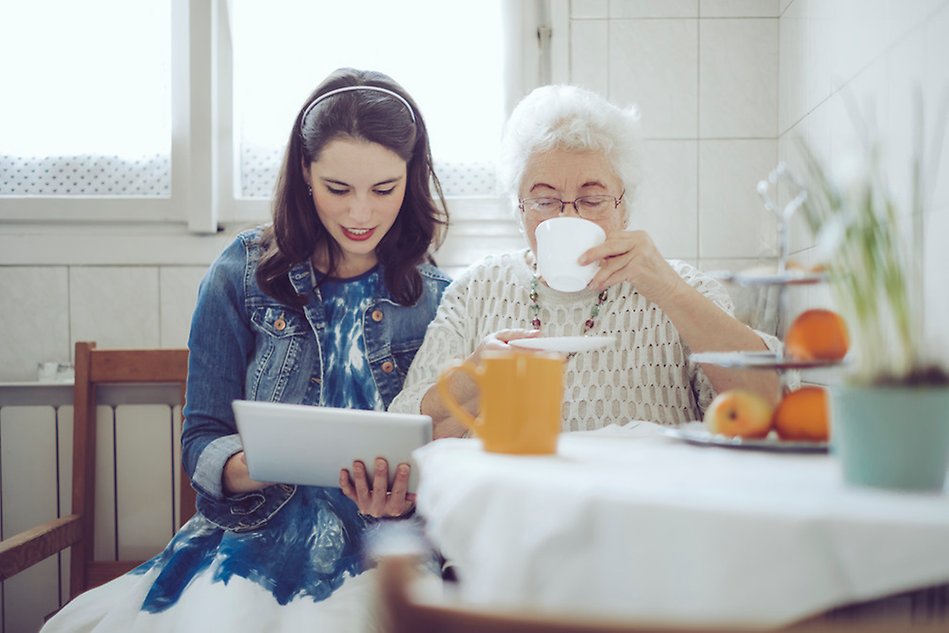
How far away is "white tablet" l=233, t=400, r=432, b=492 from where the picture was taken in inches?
45.5

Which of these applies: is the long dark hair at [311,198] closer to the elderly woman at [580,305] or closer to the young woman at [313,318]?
the young woman at [313,318]

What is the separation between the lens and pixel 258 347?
1.73m

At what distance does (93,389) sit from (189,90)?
776 millimetres

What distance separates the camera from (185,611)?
1.37m

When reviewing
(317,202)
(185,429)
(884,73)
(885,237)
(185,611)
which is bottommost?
(185,611)

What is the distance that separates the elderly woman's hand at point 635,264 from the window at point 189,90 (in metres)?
0.98

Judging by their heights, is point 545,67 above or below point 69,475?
above

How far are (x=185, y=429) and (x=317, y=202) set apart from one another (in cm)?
48

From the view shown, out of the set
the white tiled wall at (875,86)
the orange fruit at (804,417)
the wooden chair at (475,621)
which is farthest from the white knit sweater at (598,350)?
the wooden chair at (475,621)

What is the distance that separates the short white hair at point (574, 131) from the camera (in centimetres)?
162

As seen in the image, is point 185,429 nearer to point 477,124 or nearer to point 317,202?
point 317,202

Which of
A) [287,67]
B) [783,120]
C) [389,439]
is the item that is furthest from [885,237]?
[287,67]

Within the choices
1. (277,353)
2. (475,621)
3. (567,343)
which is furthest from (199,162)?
(475,621)

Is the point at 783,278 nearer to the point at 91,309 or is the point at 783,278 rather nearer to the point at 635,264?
the point at 635,264
